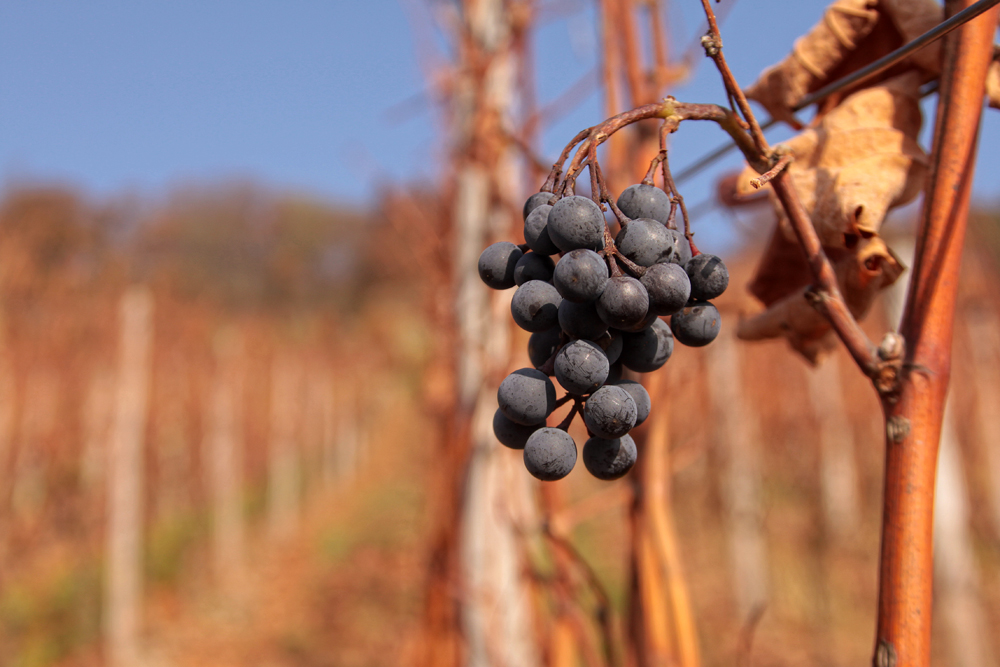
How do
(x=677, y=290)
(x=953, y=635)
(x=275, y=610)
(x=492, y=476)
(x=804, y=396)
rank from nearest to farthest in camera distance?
(x=677, y=290) < (x=492, y=476) < (x=953, y=635) < (x=275, y=610) < (x=804, y=396)

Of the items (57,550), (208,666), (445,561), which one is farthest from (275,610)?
(445,561)

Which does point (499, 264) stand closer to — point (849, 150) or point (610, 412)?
point (610, 412)

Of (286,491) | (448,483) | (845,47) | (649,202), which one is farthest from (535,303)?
(286,491)

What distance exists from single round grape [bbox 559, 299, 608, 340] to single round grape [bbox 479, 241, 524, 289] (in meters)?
0.08

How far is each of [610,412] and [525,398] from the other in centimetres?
8

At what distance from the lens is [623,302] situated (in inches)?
22.3

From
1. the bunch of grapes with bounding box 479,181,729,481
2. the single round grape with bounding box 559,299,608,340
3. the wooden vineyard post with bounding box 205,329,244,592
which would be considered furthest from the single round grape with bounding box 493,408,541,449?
the wooden vineyard post with bounding box 205,329,244,592

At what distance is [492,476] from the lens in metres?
2.28

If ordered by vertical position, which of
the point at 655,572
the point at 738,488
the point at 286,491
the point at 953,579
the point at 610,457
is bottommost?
the point at 953,579

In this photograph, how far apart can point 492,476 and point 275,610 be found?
7429mm

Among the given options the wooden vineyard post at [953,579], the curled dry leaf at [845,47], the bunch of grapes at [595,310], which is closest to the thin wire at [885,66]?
the curled dry leaf at [845,47]

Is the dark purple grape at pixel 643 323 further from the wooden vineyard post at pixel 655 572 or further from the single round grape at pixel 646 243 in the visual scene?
the wooden vineyard post at pixel 655 572

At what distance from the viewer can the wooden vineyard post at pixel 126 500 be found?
6480 millimetres

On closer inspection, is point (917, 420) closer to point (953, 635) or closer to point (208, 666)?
point (953, 635)
